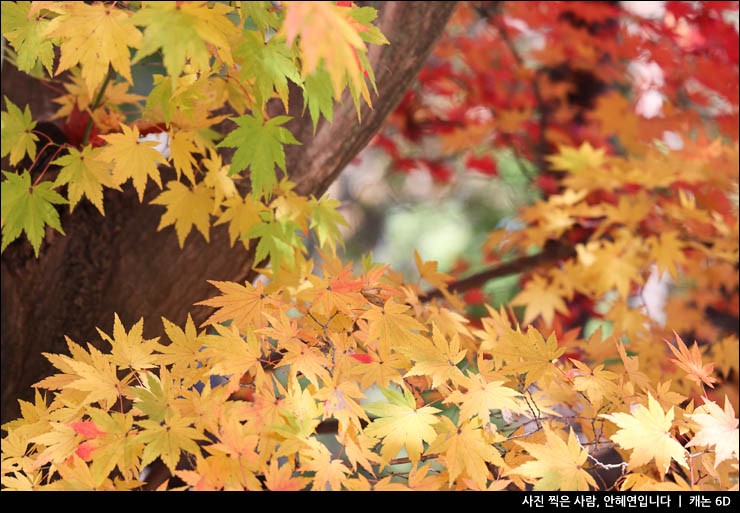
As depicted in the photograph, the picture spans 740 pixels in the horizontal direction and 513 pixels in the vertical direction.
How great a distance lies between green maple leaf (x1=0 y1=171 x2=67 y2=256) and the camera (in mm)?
1688

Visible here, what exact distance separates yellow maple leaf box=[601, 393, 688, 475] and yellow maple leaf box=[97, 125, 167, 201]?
1.07m

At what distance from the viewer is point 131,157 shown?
1.66 m

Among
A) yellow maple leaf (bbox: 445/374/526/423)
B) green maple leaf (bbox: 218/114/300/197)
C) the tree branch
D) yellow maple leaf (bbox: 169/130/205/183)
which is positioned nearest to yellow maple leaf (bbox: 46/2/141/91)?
green maple leaf (bbox: 218/114/300/197)

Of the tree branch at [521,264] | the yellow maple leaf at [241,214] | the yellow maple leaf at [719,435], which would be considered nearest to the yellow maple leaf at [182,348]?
the yellow maple leaf at [241,214]

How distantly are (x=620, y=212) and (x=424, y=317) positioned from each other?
1243 millimetres

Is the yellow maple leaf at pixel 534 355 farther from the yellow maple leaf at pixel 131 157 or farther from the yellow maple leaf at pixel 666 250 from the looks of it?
the yellow maple leaf at pixel 666 250

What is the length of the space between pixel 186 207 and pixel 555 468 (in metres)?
1.09

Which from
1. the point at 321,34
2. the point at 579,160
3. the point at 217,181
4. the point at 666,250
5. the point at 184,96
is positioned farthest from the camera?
the point at 579,160

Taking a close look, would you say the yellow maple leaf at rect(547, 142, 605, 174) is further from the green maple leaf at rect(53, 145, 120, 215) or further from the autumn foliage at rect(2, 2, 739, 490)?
the green maple leaf at rect(53, 145, 120, 215)

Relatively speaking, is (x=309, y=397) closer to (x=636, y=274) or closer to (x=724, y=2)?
(x=636, y=274)

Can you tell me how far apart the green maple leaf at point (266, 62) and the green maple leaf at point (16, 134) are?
2.27ft

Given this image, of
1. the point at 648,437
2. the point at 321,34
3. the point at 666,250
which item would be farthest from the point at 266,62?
the point at 666,250

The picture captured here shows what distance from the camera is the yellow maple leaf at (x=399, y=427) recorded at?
4.20 ft

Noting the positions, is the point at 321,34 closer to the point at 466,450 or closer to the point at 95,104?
the point at 466,450
